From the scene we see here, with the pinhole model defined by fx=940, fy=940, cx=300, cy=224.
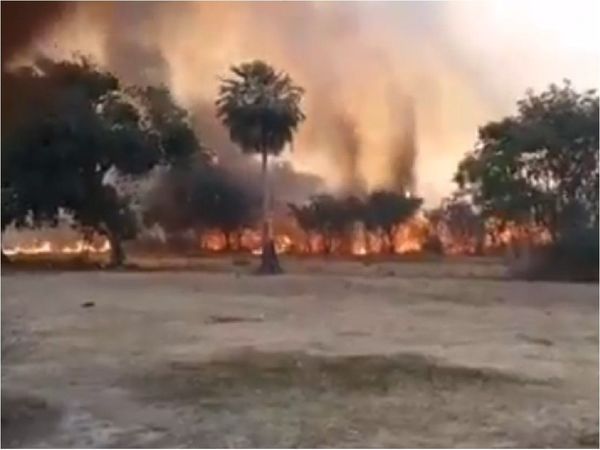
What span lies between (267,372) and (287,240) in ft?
0.79

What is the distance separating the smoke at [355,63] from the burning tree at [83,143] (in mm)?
38

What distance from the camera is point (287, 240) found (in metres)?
1.72

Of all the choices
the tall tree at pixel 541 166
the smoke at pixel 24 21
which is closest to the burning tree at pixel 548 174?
the tall tree at pixel 541 166

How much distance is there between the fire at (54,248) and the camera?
66.3 inches

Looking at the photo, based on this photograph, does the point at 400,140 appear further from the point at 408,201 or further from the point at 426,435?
the point at 426,435

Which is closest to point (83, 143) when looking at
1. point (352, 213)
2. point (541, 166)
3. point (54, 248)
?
point (54, 248)

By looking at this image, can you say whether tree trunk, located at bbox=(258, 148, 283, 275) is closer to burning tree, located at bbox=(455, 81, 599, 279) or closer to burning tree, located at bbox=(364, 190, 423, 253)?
burning tree, located at bbox=(364, 190, 423, 253)

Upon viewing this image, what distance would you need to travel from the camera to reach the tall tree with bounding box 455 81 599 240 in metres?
1.71

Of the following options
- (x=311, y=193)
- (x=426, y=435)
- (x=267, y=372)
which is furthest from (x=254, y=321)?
(x=426, y=435)

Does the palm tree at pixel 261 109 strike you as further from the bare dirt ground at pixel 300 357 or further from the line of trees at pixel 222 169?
the bare dirt ground at pixel 300 357

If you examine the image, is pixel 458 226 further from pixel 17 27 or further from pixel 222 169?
pixel 17 27

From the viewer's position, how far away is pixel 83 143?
1724 mm

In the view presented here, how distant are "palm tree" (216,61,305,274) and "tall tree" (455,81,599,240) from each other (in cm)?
33

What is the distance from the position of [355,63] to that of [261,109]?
196 millimetres
